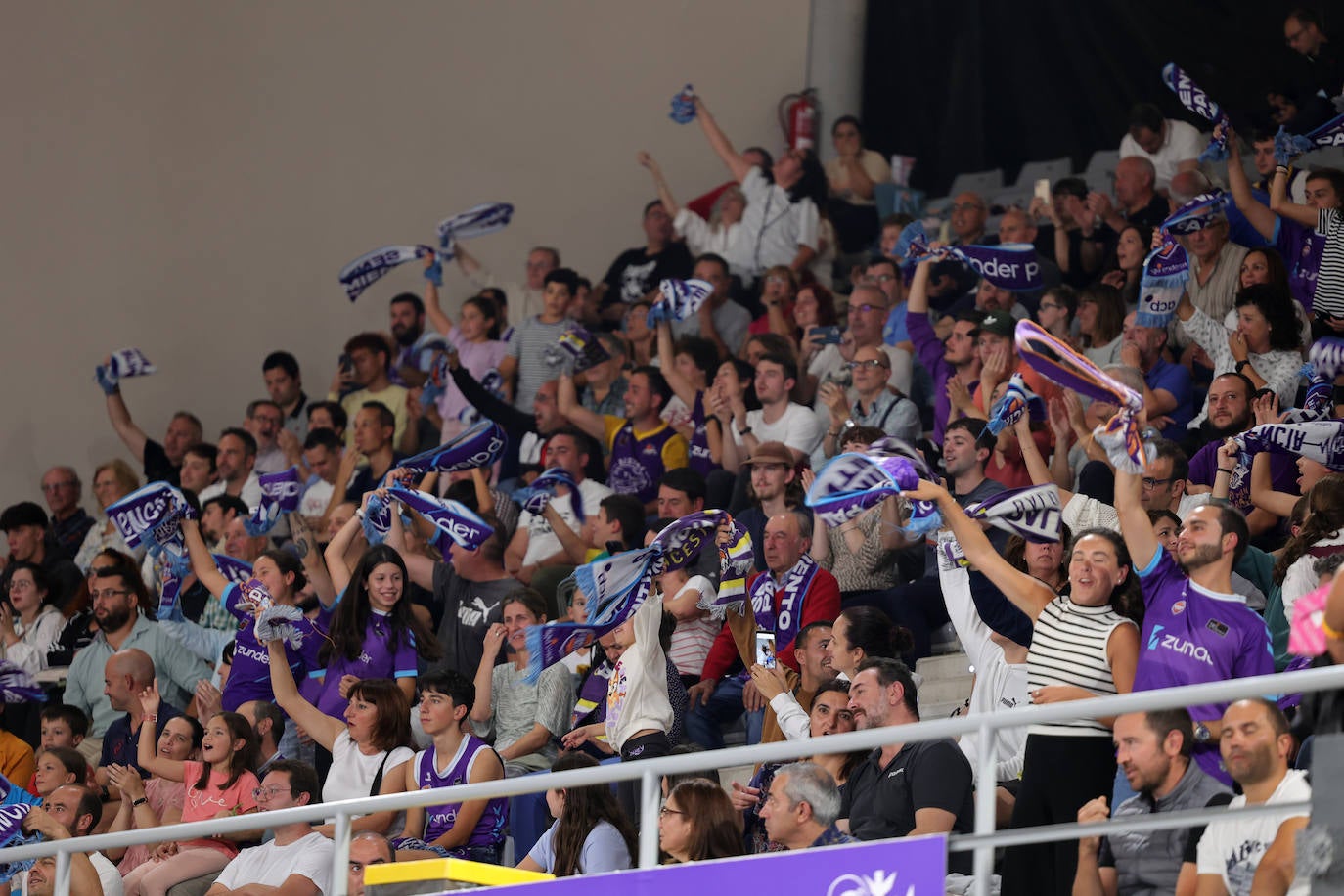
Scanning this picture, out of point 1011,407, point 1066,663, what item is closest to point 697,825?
point 1066,663

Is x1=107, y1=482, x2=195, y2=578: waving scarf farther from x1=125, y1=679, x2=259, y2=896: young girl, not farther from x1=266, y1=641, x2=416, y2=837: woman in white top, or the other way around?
x1=266, y1=641, x2=416, y2=837: woman in white top

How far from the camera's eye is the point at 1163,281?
848cm

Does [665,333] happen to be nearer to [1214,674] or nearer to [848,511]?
[848,511]

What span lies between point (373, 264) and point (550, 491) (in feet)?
10.1

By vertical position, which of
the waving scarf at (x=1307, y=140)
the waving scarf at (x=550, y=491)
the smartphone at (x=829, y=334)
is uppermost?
the waving scarf at (x=1307, y=140)

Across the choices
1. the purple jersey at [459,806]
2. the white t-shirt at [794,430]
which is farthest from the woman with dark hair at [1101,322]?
the purple jersey at [459,806]

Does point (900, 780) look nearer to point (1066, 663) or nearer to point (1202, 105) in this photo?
point (1066, 663)

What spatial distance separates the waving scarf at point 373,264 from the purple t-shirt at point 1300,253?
486 cm

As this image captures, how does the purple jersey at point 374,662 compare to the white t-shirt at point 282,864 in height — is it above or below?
above

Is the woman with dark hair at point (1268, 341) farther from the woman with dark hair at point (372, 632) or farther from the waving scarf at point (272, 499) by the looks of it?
the waving scarf at point (272, 499)

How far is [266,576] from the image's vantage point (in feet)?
27.5

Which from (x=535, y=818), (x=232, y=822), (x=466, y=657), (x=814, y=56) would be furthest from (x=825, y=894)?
(x=814, y=56)

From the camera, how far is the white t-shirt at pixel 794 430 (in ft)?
29.2

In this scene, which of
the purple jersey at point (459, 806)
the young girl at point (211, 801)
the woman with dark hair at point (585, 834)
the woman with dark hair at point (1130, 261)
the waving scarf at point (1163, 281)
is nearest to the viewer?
the woman with dark hair at point (585, 834)
